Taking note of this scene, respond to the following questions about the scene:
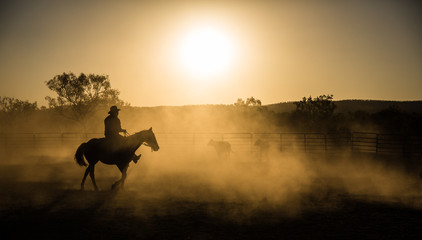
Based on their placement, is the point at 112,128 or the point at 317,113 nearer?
the point at 112,128

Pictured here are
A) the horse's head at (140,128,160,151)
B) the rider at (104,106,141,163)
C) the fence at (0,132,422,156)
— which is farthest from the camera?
the fence at (0,132,422,156)

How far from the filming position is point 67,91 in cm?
4444

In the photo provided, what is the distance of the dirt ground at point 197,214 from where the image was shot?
6414mm

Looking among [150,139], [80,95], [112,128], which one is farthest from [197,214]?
[80,95]

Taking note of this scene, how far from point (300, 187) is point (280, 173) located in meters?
3.72

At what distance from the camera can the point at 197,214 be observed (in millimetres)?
7801

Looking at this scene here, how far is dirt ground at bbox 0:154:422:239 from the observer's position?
6.41 m

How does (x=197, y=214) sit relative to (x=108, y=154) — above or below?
below

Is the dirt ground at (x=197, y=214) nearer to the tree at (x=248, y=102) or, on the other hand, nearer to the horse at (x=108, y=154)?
the horse at (x=108, y=154)

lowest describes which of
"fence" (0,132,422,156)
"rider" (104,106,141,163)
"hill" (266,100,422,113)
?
"fence" (0,132,422,156)

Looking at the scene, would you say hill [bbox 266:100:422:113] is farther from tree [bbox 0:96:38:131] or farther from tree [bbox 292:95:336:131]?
tree [bbox 0:96:38:131]

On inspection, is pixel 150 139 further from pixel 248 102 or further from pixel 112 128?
pixel 248 102

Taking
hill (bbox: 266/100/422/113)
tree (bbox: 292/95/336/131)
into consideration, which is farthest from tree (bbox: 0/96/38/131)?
hill (bbox: 266/100/422/113)

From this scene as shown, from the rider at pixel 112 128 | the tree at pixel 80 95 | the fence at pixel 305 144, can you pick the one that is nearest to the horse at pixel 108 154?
the rider at pixel 112 128
